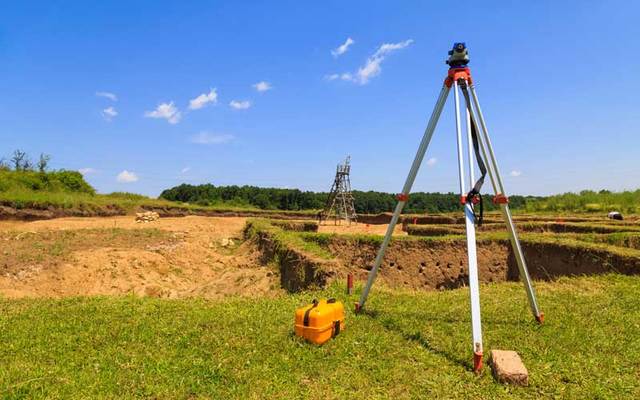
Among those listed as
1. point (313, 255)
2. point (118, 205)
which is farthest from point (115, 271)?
point (118, 205)

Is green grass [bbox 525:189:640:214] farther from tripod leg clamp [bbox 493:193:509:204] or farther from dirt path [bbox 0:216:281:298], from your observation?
tripod leg clamp [bbox 493:193:509:204]

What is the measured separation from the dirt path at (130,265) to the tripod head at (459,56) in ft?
26.7

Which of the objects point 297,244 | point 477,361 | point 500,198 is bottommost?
point 477,361

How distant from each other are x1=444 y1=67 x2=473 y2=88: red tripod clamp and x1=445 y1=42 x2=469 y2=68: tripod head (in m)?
0.07

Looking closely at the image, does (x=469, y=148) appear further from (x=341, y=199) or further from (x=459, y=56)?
(x=341, y=199)

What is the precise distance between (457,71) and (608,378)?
12.5 feet

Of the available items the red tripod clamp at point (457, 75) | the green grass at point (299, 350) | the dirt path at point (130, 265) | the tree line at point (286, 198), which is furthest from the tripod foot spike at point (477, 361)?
the tree line at point (286, 198)

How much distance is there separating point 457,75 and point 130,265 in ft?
44.8

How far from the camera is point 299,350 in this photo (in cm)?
505

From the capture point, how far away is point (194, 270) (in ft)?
53.4

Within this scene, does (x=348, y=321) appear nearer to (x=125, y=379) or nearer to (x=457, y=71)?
(x=125, y=379)

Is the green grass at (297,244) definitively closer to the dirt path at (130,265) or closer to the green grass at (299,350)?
the dirt path at (130,265)

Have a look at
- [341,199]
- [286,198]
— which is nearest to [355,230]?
[341,199]

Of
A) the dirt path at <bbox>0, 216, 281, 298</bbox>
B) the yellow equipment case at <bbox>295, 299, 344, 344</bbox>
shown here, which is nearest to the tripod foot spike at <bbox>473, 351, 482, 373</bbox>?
the yellow equipment case at <bbox>295, 299, 344, 344</bbox>
